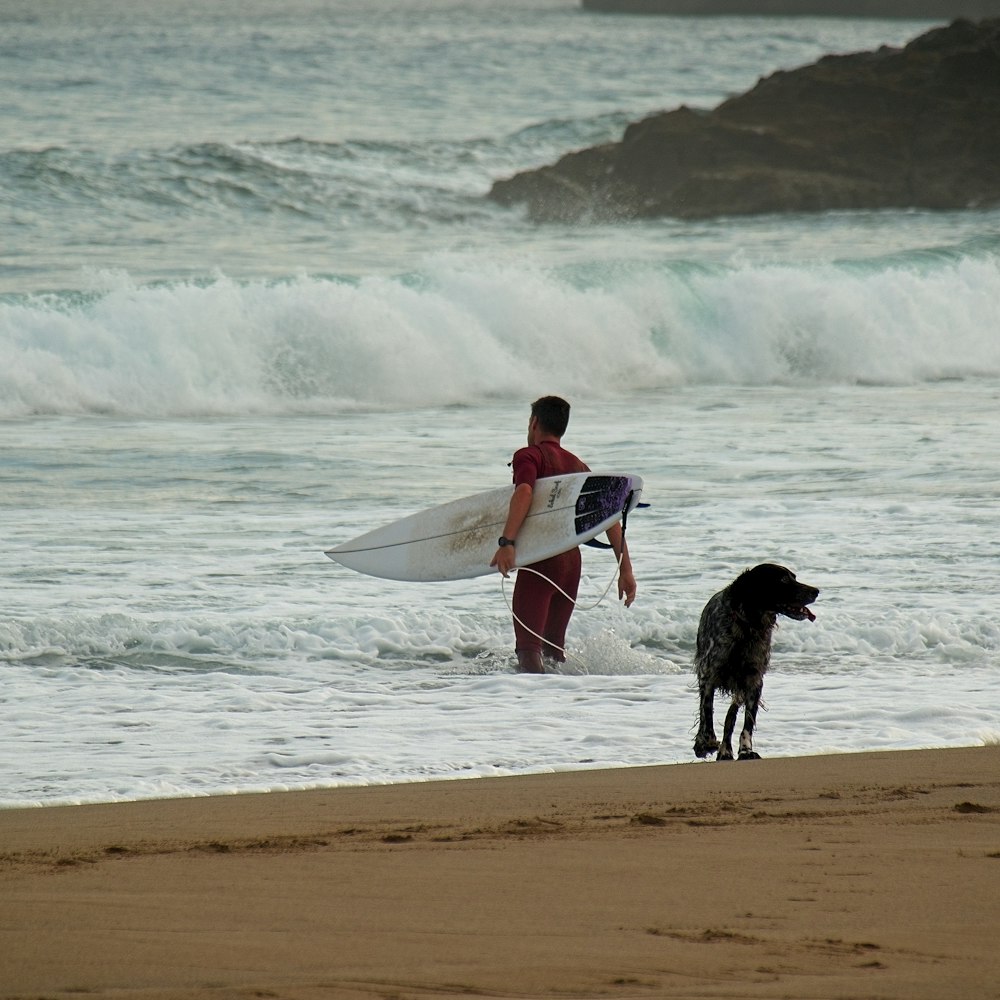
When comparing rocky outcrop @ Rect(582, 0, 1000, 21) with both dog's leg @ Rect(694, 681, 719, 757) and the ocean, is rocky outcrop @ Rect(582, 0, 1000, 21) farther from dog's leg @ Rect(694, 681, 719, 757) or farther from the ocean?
dog's leg @ Rect(694, 681, 719, 757)

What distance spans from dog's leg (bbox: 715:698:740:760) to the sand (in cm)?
55

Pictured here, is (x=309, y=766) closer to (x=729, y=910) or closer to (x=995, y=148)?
(x=729, y=910)

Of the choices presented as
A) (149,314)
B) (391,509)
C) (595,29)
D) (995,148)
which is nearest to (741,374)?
(149,314)

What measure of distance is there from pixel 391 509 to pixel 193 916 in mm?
7682

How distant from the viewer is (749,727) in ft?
18.2

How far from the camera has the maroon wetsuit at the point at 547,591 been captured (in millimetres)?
7027

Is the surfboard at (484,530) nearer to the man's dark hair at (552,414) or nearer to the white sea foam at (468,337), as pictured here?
the man's dark hair at (552,414)

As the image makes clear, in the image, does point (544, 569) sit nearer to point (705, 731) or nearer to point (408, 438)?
point (705, 731)

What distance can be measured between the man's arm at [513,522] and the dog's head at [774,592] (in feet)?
4.69

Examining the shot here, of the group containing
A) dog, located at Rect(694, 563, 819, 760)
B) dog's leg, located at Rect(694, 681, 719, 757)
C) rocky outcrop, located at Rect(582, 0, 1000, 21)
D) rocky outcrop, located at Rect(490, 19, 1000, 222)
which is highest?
rocky outcrop, located at Rect(582, 0, 1000, 21)

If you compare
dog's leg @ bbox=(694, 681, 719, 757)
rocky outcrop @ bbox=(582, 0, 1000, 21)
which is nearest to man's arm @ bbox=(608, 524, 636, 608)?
dog's leg @ bbox=(694, 681, 719, 757)

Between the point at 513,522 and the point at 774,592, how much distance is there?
1.56m

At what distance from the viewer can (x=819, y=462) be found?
1282 cm

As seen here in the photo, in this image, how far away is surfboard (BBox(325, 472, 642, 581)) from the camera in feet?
22.8
